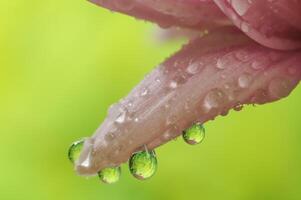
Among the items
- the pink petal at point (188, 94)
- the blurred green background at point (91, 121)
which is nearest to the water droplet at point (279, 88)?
the pink petal at point (188, 94)

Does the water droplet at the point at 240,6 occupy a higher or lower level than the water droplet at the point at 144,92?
higher

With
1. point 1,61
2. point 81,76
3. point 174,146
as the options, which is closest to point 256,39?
point 174,146

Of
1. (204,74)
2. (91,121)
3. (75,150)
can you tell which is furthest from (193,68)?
(91,121)

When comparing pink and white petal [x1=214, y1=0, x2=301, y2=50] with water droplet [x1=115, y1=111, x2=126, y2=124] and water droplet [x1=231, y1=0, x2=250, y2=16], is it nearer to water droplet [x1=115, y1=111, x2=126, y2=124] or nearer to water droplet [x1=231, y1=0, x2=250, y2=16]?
water droplet [x1=231, y1=0, x2=250, y2=16]

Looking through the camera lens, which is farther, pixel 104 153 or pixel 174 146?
pixel 174 146

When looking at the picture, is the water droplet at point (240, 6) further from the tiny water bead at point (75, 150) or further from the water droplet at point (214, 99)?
the tiny water bead at point (75, 150)

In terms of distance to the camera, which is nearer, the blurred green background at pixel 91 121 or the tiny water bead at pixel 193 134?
the tiny water bead at pixel 193 134

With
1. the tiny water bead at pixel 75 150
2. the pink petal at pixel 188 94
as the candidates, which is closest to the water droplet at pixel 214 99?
the pink petal at pixel 188 94

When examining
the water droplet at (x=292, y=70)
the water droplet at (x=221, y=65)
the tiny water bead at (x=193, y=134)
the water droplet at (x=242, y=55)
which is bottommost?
the tiny water bead at (x=193, y=134)

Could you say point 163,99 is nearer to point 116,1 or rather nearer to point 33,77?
point 116,1
